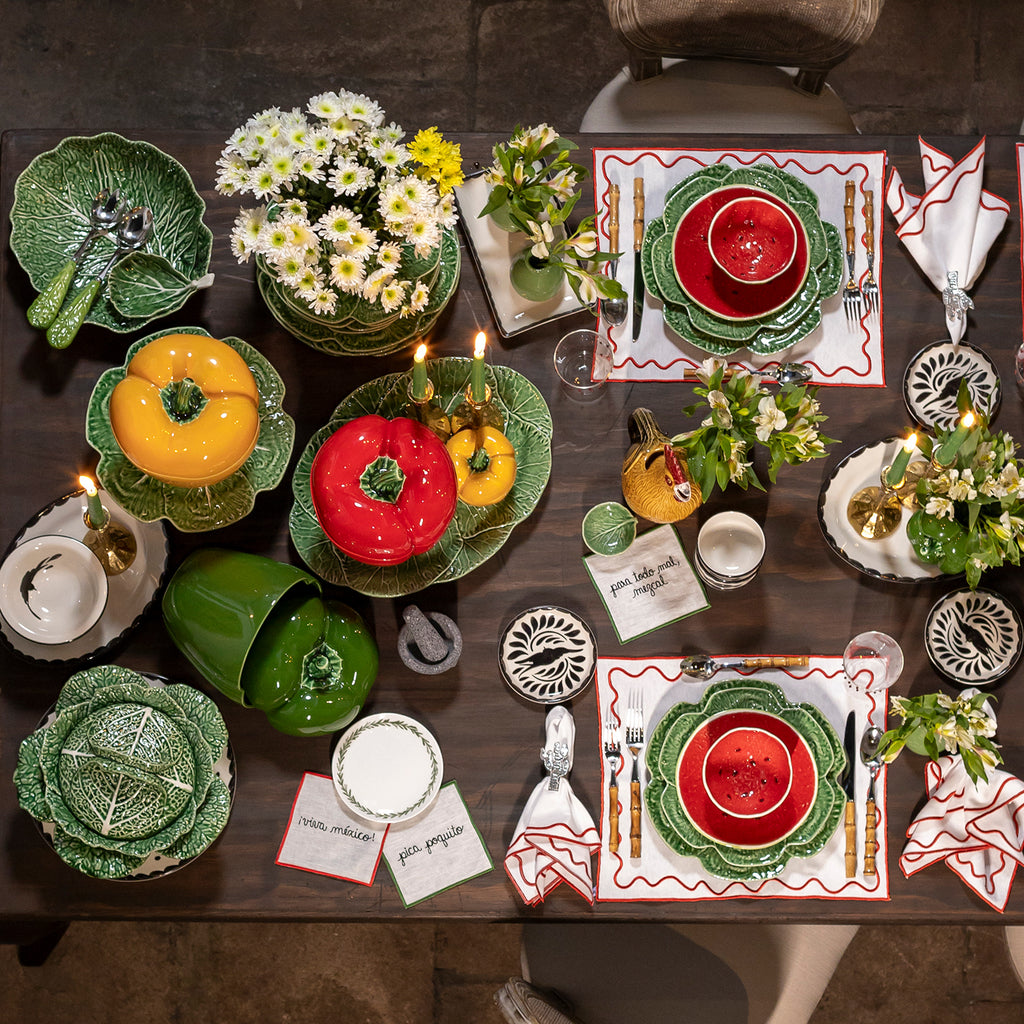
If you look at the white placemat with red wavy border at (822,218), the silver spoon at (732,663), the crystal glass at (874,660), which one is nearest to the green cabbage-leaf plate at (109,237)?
the white placemat with red wavy border at (822,218)

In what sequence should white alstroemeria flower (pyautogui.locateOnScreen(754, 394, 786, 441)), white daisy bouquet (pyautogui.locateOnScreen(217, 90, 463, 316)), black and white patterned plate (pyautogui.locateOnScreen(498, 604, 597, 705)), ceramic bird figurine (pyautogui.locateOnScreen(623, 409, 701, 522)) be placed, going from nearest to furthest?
white daisy bouquet (pyautogui.locateOnScreen(217, 90, 463, 316)) < white alstroemeria flower (pyautogui.locateOnScreen(754, 394, 786, 441)) < ceramic bird figurine (pyautogui.locateOnScreen(623, 409, 701, 522)) < black and white patterned plate (pyautogui.locateOnScreen(498, 604, 597, 705))

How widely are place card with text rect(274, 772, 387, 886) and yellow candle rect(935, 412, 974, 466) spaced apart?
1075mm

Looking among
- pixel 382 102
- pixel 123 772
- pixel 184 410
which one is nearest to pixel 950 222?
pixel 184 410

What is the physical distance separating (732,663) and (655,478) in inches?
13.9

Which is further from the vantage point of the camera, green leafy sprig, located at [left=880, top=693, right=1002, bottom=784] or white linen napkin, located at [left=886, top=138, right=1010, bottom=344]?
white linen napkin, located at [left=886, top=138, right=1010, bottom=344]

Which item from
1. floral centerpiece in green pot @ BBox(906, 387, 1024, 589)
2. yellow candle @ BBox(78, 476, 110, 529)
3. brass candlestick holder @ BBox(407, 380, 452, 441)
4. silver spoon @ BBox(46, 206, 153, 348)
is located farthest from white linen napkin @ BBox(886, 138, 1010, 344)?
yellow candle @ BBox(78, 476, 110, 529)

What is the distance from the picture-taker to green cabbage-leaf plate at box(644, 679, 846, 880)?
4.80 ft

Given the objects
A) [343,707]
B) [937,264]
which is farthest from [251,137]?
[937,264]

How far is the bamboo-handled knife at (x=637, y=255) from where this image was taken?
1590 mm

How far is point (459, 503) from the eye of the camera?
1.47 meters

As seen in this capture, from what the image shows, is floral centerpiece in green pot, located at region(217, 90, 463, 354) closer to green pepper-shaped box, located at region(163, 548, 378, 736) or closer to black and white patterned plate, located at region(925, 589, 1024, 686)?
green pepper-shaped box, located at region(163, 548, 378, 736)

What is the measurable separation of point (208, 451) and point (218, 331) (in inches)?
14.5

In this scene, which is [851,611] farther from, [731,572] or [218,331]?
[218,331]

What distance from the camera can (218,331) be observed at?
158 centimetres
